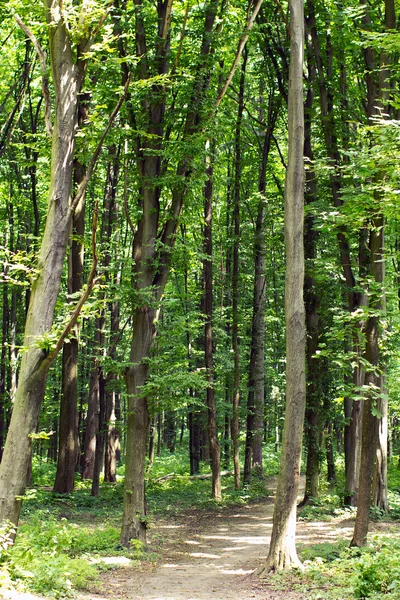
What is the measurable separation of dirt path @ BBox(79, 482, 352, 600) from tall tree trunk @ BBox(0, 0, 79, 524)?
5.79 ft

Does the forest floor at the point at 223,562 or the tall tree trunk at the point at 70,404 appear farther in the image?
the tall tree trunk at the point at 70,404

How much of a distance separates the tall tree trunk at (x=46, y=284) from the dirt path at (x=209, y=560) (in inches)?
69.5

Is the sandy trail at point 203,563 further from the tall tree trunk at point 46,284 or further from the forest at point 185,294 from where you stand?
the tall tree trunk at point 46,284

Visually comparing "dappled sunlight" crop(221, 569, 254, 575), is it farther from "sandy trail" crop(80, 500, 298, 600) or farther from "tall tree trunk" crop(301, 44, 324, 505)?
"tall tree trunk" crop(301, 44, 324, 505)

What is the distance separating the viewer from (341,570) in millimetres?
8062

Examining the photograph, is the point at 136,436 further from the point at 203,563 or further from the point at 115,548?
the point at 203,563

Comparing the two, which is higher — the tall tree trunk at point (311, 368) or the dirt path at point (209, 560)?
the tall tree trunk at point (311, 368)

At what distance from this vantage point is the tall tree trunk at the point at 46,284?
24.0 feet

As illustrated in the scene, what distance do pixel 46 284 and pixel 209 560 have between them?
21.0 ft

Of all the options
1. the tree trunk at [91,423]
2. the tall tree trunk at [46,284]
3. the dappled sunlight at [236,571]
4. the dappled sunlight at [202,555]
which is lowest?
the dappled sunlight at [202,555]

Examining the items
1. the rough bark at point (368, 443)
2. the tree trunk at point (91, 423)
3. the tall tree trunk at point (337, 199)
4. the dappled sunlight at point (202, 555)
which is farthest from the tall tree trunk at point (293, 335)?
the tree trunk at point (91, 423)

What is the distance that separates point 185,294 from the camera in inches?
539

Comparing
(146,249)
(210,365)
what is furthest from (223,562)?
(210,365)

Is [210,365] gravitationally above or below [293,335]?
below
